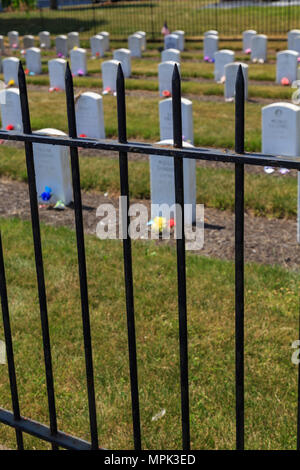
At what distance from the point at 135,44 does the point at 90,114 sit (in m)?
10.1

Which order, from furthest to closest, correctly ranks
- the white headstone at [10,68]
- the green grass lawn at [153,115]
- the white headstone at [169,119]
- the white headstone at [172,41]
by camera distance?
the white headstone at [172,41] → the white headstone at [10,68] → the green grass lawn at [153,115] → the white headstone at [169,119]

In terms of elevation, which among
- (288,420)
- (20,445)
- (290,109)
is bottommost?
(288,420)

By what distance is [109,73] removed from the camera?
1275 centimetres

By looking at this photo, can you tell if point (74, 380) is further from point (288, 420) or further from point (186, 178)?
point (186, 178)

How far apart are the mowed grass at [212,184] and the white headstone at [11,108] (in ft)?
2.77

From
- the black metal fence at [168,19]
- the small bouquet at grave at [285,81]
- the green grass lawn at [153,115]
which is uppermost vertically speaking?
the black metal fence at [168,19]

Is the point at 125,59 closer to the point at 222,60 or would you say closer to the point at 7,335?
the point at 222,60

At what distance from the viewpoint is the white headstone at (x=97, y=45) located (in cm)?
1861

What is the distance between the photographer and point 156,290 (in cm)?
520

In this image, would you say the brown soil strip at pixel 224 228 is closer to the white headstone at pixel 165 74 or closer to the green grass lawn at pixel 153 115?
the green grass lawn at pixel 153 115

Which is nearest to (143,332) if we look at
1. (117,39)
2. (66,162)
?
(66,162)

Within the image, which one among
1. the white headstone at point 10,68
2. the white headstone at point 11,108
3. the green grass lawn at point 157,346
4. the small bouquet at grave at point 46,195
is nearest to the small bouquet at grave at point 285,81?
the white headstone at point 10,68

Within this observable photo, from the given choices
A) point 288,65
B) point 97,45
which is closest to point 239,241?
point 288,65

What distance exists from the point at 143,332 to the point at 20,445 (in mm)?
1749
